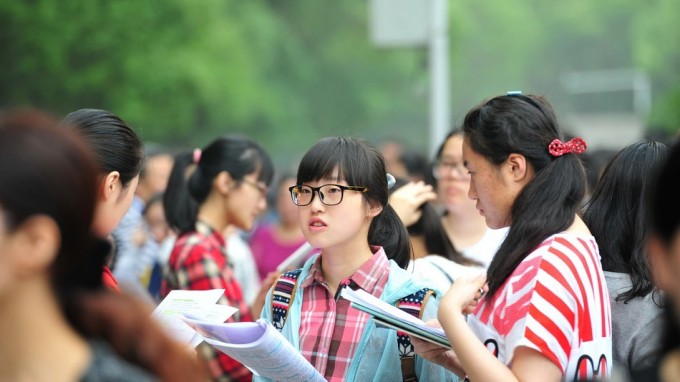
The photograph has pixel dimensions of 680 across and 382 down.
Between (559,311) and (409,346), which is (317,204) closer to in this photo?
(409,346)

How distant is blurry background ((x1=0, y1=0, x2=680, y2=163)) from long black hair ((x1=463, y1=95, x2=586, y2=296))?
150 centimetres

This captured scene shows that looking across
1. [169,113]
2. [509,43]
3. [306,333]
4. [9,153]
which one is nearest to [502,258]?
[306,333]

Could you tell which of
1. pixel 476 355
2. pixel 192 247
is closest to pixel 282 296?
pixel 476 355

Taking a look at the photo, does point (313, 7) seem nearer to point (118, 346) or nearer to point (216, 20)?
point (216, 20)

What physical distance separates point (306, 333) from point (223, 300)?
142 cm

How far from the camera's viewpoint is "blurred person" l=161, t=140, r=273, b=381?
17.5ft

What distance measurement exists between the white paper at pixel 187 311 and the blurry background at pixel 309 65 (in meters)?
2.02

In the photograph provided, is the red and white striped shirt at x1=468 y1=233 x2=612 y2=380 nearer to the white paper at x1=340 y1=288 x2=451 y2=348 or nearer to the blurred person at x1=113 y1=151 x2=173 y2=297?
the white paper at x1=340 y1=288 x2=451 y2=348

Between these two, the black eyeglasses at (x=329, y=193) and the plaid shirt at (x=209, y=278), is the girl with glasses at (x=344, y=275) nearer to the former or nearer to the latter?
the black eyeglasses at (x=329, y=193)

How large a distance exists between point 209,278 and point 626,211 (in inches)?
84.3

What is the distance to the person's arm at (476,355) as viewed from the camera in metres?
3.05

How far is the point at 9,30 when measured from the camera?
13.9m

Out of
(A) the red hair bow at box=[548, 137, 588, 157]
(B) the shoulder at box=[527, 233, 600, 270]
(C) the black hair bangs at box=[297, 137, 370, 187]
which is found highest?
(A) the red hair bow at box=[548, 137, 588, 157]

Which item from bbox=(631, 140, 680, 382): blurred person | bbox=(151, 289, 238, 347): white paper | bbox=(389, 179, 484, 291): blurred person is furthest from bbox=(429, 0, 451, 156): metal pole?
bbox=(631, 140, 680, 382): blurred person
